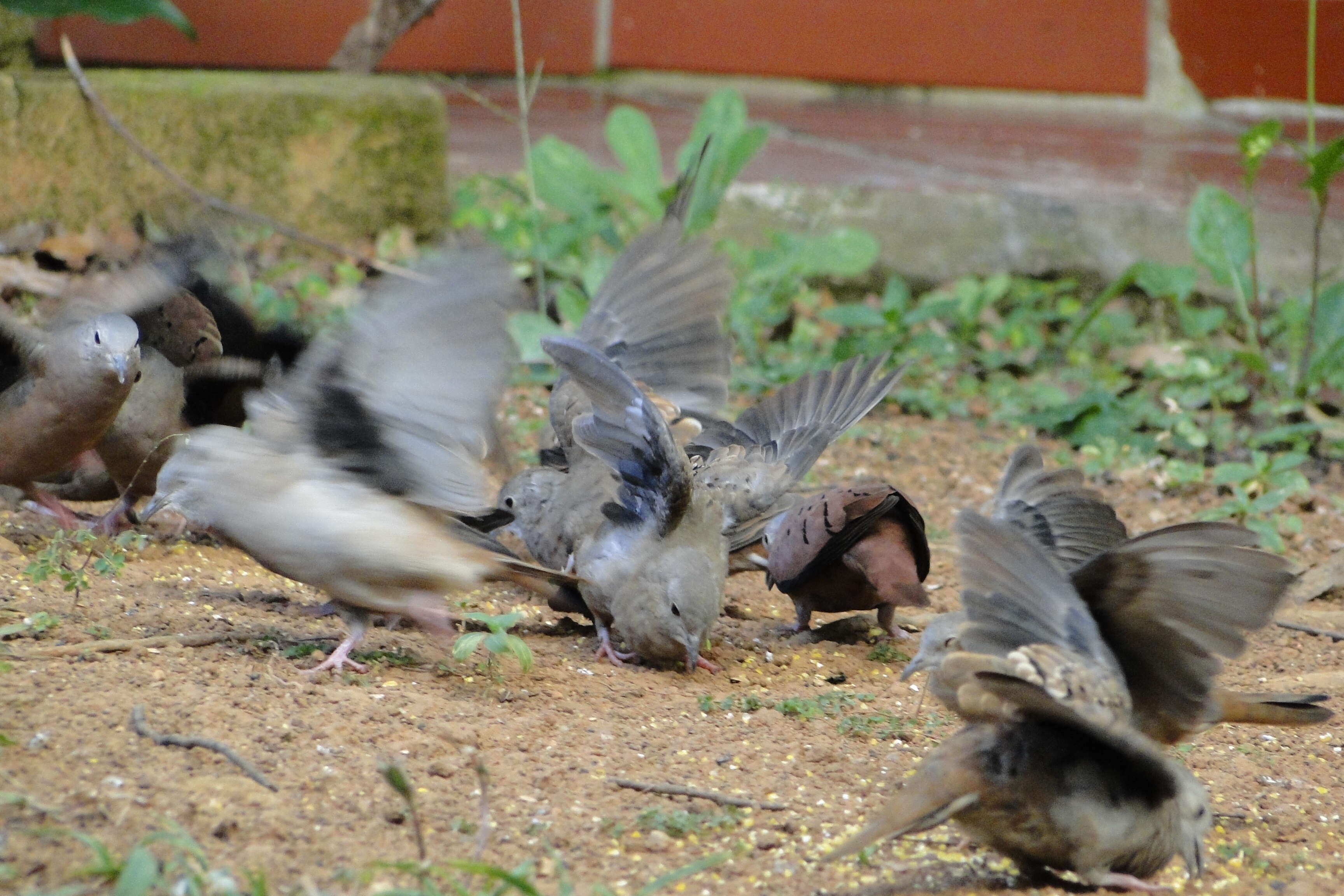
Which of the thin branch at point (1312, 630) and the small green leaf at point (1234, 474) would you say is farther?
the small green leaf at point (1234, 474)

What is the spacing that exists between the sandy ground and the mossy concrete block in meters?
3.03

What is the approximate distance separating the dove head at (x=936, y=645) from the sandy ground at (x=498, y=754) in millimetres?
266

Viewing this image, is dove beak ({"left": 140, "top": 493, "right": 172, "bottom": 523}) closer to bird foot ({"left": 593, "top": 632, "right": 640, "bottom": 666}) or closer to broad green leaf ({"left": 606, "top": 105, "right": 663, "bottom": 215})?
bird foot ({"left": 593, "top": 632, "right": 640, "bottom": 666})

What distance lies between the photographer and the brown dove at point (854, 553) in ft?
13.8

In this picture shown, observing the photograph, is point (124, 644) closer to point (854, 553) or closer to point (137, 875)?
point (137, 875)

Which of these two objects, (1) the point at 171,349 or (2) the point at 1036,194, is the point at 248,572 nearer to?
(1) the point at 171,349

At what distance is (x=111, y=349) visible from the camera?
13.4ft

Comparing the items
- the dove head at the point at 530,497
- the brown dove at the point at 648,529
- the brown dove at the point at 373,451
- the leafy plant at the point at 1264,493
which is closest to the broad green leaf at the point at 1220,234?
the leafy plant at the point at 1264,493

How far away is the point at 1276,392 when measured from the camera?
6527mm

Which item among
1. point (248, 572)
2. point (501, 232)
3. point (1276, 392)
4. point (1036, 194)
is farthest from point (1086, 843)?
point (1036, 194)

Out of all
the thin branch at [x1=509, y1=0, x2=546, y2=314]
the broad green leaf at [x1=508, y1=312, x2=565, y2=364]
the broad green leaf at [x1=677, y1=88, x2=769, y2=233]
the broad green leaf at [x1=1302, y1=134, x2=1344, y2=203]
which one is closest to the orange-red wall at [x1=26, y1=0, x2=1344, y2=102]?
the thin branch at [x1=509, y1=0, x2=546, y2=314]

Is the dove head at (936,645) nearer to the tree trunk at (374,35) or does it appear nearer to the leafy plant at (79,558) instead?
the leafy plant at (79,558)

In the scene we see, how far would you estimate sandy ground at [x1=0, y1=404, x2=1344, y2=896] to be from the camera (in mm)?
2588

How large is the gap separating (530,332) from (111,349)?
2607mm
